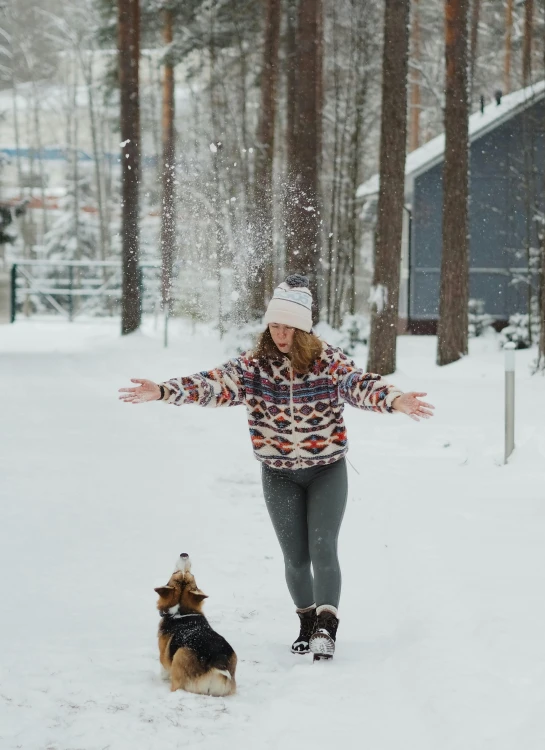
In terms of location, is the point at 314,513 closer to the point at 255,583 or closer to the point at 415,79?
the point at 255,583

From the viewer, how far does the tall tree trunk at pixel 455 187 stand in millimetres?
19922

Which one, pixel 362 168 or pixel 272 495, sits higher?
pixel 362 168

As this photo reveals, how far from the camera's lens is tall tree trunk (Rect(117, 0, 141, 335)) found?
1003 inches

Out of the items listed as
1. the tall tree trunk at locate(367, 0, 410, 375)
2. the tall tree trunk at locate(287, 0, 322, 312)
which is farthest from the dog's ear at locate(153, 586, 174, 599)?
the tall tree trunk at locate(287, 0, 322, 312)

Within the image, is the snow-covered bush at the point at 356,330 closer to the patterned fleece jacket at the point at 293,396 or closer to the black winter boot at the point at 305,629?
the black winter boot at the point at 305,629

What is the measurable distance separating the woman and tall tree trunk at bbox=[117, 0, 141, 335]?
20.6 m

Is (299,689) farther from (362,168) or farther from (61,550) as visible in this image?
(362,168)

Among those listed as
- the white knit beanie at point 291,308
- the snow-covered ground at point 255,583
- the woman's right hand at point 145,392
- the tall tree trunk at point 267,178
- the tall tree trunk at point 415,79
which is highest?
the tall tree trunk at point 415,79

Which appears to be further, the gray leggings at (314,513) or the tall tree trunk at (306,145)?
the tall tree trunk at (306,145)

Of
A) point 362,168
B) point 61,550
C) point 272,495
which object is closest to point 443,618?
point 272,495

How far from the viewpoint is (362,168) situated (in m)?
50.4

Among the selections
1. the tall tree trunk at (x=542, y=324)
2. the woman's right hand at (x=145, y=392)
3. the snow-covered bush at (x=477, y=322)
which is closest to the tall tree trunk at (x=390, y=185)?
the tall tree trunk at (x=542, y=324)

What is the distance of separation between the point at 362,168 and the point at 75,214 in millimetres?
13899

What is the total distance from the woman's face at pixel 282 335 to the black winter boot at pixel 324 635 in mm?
1306
